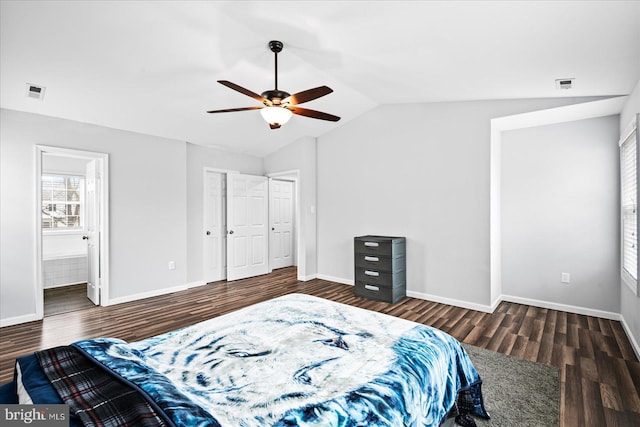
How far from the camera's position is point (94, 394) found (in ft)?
3.35

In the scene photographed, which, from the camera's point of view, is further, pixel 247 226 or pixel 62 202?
pixel 247 226

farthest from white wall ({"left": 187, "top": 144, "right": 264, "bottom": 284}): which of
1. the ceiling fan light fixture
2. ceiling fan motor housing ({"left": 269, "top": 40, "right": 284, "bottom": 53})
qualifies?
the ceiling fan light fixture

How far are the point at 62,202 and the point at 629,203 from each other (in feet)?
26.0

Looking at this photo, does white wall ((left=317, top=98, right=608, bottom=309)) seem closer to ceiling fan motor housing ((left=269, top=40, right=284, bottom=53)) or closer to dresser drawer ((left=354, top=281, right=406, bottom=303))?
dresser drawer ((left=354, top=281, right=406, bottom=303))

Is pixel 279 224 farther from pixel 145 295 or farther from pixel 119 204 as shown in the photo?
pixel 119 204

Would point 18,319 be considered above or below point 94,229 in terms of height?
below

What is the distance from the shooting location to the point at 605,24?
1.92 metres

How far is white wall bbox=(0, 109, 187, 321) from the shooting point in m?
3.50

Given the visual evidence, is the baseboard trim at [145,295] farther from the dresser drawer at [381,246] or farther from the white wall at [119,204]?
the dresser drawer at [381,246]

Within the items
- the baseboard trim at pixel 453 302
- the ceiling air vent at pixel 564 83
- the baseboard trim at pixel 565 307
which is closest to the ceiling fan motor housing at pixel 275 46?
the ceiling air vent at pixel 564 83

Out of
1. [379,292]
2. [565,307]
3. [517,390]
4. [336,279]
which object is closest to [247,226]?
[336,279]

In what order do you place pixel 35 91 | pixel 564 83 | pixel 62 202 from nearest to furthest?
pixel 564 83 → pixel 35 91 → pixel 62 202

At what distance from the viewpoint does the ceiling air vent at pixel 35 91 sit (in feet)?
10.2

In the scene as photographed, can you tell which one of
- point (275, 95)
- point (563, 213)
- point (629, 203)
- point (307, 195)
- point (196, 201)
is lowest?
point (563, 213)
